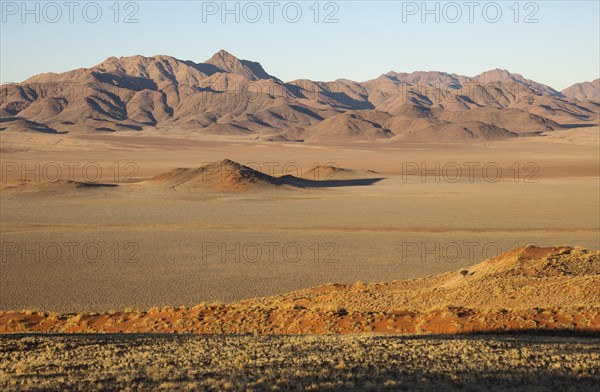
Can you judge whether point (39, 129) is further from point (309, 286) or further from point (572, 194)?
point (309, 286)

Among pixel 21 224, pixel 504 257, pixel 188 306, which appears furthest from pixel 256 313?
pixel 21 224

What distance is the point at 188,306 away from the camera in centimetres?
2230

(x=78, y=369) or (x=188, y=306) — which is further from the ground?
(x=78, y=369)

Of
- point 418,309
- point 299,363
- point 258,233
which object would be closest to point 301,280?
point 418,309

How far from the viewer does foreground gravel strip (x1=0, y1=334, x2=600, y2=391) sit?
1021cm

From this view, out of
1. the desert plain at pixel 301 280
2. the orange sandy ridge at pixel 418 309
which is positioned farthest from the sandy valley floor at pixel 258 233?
the orange sandy ridge at pixel 418 309

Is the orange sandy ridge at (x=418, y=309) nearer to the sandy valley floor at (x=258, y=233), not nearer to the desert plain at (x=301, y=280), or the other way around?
the desert plain at (x=301, y=280)

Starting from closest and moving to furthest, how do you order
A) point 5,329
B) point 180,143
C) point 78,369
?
1. point 78,369
2. point 5,329
3. point 180,143

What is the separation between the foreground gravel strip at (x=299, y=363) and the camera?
1021 cm

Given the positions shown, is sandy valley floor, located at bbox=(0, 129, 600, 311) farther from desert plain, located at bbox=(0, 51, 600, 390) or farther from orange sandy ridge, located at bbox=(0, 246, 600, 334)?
orange sandy ridge, located at bbox=(0, 246, 600, 334)

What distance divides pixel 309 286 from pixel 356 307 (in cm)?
551

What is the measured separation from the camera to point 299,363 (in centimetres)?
1140

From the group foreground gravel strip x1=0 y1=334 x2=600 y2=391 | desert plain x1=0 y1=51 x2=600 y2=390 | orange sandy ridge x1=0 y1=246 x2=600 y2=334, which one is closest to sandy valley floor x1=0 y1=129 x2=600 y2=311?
desert plain x1=0 y1=51 x2=600 y2=390

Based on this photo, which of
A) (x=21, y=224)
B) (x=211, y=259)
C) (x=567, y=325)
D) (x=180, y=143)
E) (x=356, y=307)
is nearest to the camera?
(x=567, y=325)
